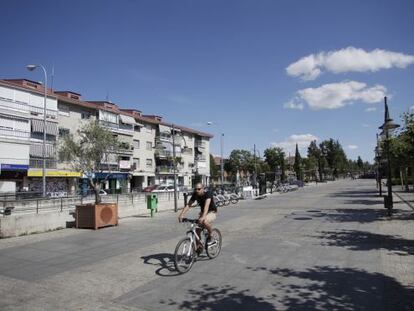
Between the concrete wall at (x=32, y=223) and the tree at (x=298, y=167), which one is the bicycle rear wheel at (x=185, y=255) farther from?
the tree at (x=298, y=167)

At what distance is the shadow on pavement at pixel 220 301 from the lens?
18.4 ft

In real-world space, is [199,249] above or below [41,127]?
below

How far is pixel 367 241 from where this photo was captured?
10773 mm

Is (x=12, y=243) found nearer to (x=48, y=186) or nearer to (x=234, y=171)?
(x=48, y=186)

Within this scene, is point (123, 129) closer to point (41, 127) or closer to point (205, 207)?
point (41, 127)

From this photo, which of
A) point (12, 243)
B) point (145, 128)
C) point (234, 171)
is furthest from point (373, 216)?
point (234, 171)

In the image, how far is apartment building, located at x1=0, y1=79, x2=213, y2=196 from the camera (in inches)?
1448

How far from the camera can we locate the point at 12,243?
1171cm

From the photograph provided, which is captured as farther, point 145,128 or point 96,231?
point 145,128

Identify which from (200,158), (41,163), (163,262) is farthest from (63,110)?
(163,262)

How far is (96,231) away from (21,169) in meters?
26.7

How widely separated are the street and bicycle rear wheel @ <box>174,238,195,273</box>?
19cm

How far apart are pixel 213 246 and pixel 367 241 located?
14.8ft

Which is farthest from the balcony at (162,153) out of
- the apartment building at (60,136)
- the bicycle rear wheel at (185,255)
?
the bicycle rear wheel at (185,255)
